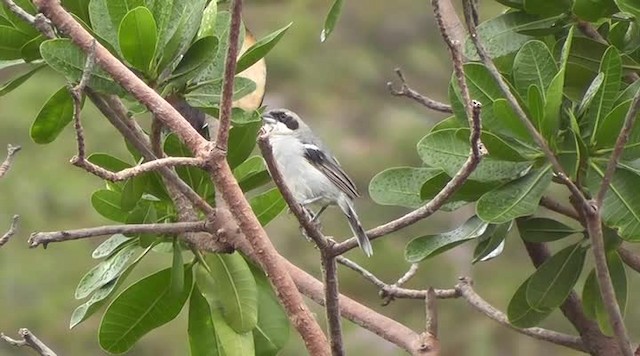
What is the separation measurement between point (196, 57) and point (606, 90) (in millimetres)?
448

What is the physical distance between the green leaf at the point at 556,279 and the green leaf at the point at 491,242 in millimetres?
63

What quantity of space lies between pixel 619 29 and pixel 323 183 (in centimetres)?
73

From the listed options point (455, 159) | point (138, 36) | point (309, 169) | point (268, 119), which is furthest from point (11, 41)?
point (268, 119)

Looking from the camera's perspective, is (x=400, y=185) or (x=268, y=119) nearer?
(x=400, y=185)

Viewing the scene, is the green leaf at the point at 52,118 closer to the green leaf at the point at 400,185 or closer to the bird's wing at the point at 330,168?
the green leaf at the point at 400,185

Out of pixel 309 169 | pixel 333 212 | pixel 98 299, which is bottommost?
pixel 333 212

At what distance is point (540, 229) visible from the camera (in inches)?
54.5

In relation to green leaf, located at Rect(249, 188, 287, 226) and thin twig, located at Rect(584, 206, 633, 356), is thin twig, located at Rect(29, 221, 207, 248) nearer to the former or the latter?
green leaf, located at Rect(249, 188, 287, 226)

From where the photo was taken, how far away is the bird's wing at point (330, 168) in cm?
193

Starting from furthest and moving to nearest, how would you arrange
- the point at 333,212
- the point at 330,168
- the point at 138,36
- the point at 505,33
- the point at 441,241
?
the point at 333,212, the point at 330,168, the point at 505,33, the point at 441,241, the point at 138,36

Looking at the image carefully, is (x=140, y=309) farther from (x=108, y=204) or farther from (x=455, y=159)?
(x=455, y=159)

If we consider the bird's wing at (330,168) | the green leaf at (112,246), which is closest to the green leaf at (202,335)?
the green leaf at (112,246)

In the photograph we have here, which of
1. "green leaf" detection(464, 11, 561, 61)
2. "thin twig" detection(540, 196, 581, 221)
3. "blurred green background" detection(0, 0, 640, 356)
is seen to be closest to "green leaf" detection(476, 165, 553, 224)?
"thin twig" detection(540, 196, 581, 221)

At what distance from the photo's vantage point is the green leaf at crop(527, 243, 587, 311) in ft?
4.42
